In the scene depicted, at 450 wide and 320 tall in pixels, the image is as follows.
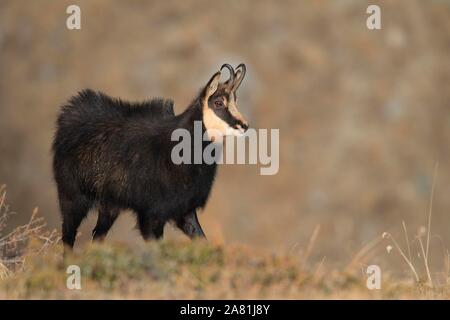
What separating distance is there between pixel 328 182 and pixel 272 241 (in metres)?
10.1

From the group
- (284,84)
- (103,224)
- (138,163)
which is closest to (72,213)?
(103,224)

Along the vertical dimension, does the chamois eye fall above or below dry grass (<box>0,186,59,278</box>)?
above

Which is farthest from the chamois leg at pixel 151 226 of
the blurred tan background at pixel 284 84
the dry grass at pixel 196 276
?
the blurred tan background at pixel 284 84

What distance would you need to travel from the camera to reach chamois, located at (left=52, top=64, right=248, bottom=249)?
41.5 feet

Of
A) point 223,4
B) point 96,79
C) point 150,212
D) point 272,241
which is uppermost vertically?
point 223,4

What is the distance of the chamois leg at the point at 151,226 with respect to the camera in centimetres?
1252

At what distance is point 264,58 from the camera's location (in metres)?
58.2

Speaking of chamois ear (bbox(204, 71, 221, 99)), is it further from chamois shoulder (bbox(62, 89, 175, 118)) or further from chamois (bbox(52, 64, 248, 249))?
chamois shoulder (bbox(62, 89, 175, 118))

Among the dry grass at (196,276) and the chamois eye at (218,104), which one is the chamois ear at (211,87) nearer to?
the chamois eye at (218,104)

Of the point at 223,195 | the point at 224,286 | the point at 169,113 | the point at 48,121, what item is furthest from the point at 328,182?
the point at 224,286

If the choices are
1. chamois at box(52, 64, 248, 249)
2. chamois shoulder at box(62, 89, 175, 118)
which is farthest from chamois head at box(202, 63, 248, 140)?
chamois shoulder at box(62, 89, 175, 118)
